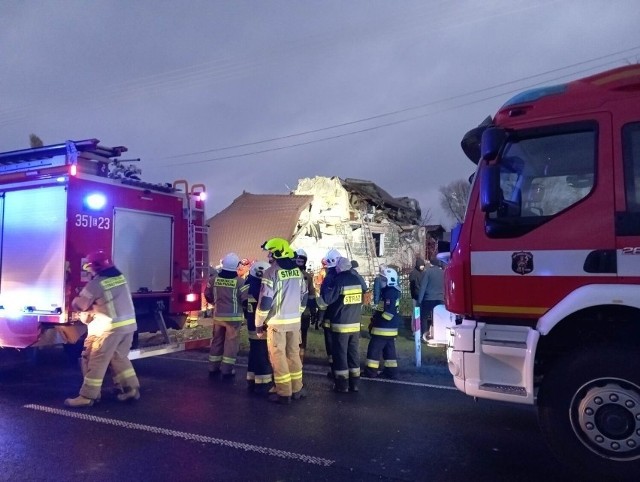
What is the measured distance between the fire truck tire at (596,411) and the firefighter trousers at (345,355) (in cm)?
317

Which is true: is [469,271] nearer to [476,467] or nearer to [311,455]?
[476,467]

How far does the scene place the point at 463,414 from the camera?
19.5ft

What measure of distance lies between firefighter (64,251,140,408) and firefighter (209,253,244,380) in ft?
5.09

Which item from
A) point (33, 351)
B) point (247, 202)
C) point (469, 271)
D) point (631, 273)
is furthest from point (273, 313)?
point (247, 202)

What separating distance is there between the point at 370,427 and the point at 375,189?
802 inches

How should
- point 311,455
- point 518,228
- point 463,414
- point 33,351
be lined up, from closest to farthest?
point 518,228, point 311,455, point 463,414, point 33,351

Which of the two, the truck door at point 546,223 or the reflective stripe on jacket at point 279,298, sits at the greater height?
the truck door at point 546,223

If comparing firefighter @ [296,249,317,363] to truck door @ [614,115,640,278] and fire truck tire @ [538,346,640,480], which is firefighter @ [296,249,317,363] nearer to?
fire truck tire @ [538,346,640,480]

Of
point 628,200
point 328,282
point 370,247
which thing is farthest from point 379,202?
point 628,200

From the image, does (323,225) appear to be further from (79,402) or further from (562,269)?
(562,269)

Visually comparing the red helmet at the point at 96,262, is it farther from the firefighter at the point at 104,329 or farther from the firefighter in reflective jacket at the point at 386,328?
the firefighter in reflective jacket at the point at 386,328

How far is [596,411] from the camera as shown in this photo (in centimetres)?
392

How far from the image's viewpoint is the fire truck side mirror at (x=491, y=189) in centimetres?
416

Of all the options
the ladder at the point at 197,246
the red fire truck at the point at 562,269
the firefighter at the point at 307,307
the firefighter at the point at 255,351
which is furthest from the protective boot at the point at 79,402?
the red fire truck at the point at 562,269
